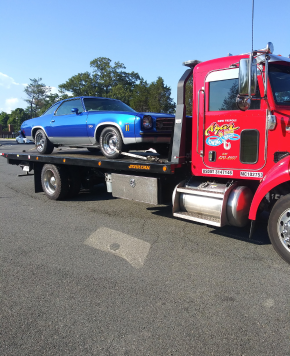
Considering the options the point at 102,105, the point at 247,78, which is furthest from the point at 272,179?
the point at 102,105

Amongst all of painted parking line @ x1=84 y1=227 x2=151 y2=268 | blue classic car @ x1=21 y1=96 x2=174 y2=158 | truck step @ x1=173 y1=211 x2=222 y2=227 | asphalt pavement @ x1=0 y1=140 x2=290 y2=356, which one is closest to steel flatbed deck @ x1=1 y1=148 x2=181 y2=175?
blue classic car @ x1=21 y1=96 x2=174 y2=158

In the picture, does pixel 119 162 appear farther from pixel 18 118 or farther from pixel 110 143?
pixel 18 118

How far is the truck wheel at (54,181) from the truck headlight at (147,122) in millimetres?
2630

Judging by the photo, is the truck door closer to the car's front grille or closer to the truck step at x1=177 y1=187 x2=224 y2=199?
the truck step at x1=177 y1=187 x2=224 y2=199

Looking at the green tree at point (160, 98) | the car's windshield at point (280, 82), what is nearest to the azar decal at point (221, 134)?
the car's windshield at point (280, 82)

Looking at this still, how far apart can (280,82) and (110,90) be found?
5167cm

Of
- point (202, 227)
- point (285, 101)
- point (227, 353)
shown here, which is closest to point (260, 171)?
point (285, 101)

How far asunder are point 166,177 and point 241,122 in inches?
61.1

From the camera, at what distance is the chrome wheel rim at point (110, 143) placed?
6.36 metres

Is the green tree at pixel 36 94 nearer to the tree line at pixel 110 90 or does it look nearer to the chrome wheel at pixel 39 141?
the tree line at pixel 110 90

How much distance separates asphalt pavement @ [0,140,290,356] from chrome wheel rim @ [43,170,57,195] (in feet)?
6.71

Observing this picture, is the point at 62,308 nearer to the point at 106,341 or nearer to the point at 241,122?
the point at 106,341

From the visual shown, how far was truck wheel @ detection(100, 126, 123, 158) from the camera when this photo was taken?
20.4 ft

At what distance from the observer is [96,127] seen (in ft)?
21.8
